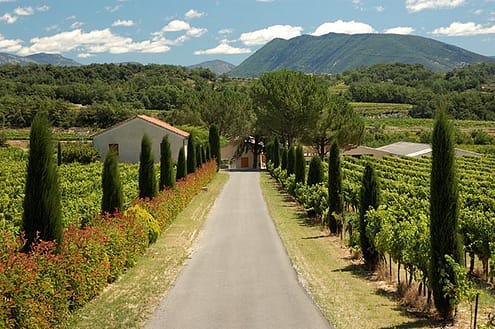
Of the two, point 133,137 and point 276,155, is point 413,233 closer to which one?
point 276,155

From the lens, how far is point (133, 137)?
2013 inches

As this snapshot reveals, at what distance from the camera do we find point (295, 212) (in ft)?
86.0

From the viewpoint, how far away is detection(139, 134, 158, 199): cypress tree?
19484mm

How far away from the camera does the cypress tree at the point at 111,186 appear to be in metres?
15.0

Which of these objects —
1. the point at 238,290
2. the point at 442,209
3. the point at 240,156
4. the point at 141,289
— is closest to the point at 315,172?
the point at 238,290

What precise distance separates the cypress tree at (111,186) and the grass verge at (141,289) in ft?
5.38

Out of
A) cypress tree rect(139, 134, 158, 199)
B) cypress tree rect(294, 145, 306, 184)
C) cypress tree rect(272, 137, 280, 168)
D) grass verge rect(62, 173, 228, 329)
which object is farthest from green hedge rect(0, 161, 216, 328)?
cypress tree rect(272, 137, 280, 168)

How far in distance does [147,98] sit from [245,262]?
101m

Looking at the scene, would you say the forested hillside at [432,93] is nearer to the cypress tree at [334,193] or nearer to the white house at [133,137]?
the white house at [133,137]

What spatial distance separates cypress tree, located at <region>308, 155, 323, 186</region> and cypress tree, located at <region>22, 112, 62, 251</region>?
56.1 ft

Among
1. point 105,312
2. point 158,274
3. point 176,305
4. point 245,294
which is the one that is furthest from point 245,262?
point 105,312

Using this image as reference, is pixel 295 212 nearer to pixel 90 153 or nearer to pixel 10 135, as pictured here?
pixel 90 153

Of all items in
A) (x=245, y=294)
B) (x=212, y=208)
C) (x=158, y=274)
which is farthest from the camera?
(x=212, y=208)

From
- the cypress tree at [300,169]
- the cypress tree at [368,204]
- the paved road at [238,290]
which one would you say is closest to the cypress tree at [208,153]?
the cypress tree at [300,169]
